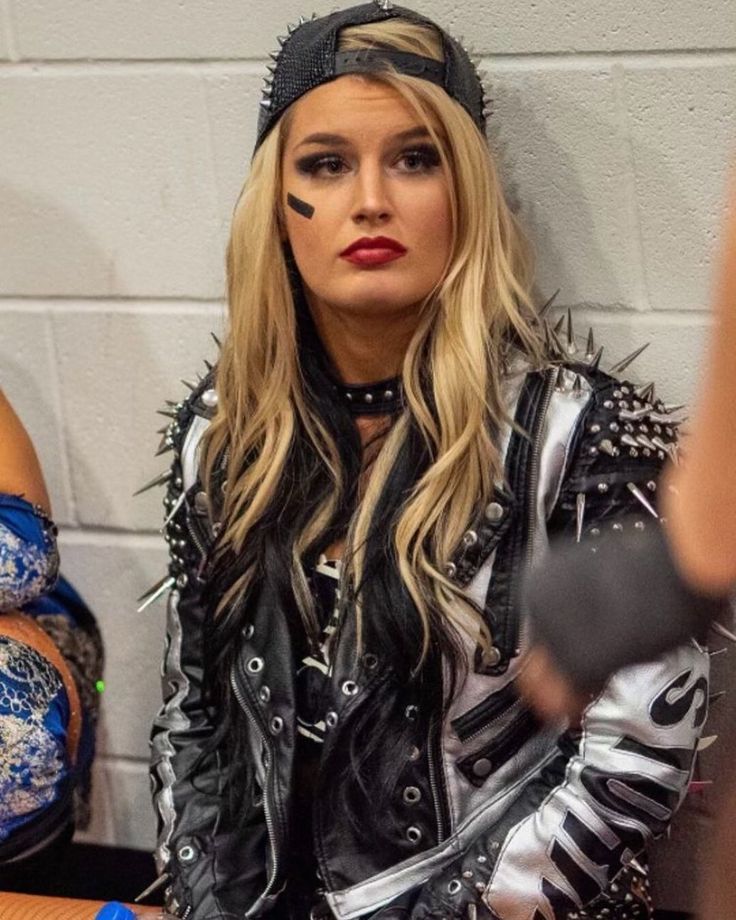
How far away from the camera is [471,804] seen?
154 centimetres

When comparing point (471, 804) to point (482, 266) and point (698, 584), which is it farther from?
point (698, 584)

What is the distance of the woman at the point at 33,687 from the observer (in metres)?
1.59

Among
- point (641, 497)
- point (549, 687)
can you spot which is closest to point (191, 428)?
point (641, 497)

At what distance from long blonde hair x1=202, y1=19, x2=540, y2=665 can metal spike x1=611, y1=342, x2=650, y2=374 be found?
154mm

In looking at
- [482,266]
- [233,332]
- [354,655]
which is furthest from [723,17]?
[354,655]

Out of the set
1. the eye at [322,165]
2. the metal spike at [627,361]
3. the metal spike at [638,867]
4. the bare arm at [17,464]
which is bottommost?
the metal spike at [638,867]

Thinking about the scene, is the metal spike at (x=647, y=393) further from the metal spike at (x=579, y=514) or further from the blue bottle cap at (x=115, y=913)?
the blue bottle cap at (x=115, y=913)

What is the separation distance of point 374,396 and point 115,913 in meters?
0.63

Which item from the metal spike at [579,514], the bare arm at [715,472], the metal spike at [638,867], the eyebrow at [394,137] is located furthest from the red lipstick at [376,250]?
the bare arm at [715,472]

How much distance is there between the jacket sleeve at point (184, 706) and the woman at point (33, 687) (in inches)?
4.5

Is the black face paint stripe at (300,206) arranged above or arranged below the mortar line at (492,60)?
below

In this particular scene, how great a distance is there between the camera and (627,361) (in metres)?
1.67

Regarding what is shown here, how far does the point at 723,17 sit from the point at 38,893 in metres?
1.35

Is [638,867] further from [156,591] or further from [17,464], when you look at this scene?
[17,464]
